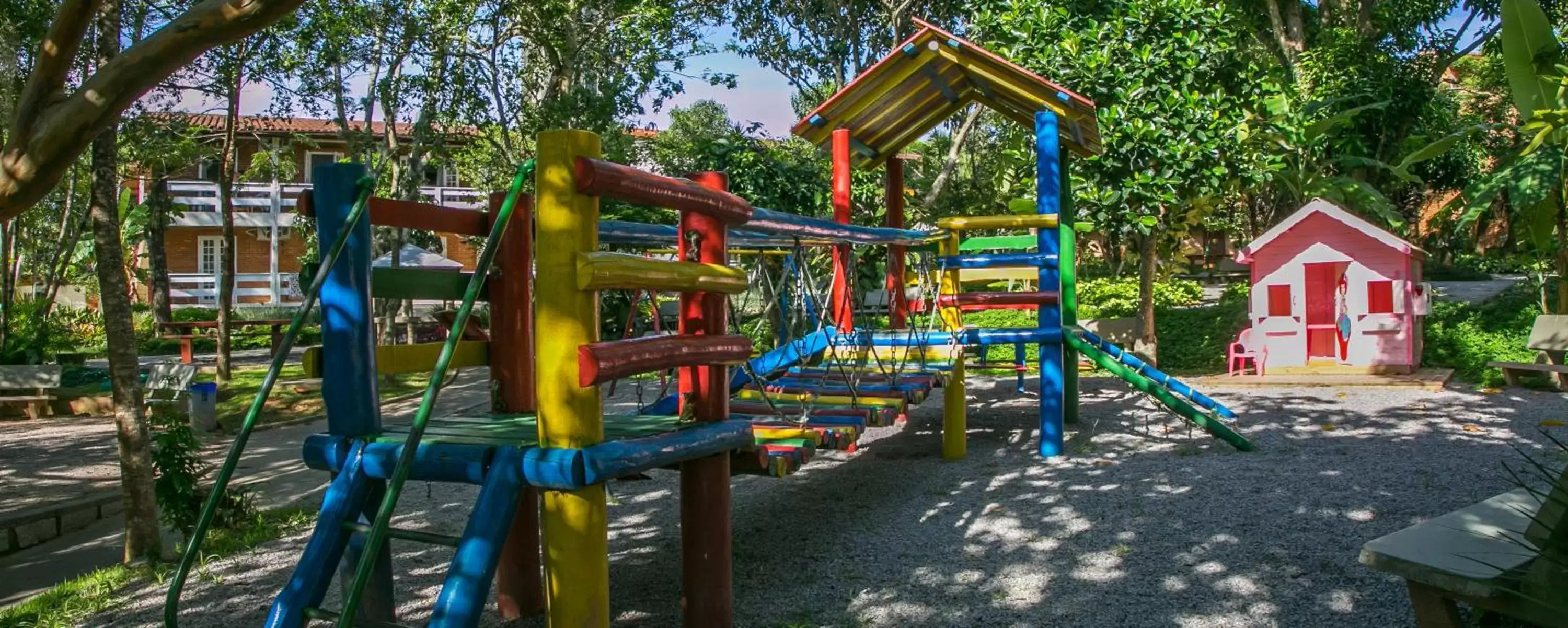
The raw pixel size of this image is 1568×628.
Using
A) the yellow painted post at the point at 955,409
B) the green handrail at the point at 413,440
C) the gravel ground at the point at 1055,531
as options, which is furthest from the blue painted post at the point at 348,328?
the yellow painted post at the point at 955,409

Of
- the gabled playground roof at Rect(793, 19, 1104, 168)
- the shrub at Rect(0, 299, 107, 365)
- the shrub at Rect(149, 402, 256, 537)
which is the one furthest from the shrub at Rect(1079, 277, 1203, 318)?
the shrub at Rect(0, 299, 107, 365)

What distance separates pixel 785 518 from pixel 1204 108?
22.6 ft

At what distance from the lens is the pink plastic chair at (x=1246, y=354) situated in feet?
43.2

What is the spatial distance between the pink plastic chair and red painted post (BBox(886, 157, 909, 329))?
501 cm

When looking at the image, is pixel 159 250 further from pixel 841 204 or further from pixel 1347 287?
pixel 1347 287

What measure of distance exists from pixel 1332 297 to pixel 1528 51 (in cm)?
314

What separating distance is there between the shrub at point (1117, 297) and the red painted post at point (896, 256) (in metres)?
7.63

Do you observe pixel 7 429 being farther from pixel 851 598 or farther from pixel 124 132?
pixel 851 598

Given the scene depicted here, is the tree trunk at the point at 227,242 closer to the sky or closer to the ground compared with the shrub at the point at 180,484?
closer to the sky

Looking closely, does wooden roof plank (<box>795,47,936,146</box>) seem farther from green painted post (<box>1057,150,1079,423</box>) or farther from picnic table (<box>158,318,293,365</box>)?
picnic table (<box>158,318,293,365</box>)

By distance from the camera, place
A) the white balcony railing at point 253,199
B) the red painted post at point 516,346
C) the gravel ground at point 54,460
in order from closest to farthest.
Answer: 1. the red painted post at point 516,346
2. the gravel ground at point 54,460
3. the white balcony railing at point 253,199

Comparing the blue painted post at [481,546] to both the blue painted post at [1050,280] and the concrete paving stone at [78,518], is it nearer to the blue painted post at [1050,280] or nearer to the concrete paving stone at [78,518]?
the blue painted post at [1050,280]

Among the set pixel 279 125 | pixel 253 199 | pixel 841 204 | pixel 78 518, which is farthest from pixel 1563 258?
pixel 279 125

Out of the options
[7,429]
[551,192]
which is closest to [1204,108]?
[551,192]
